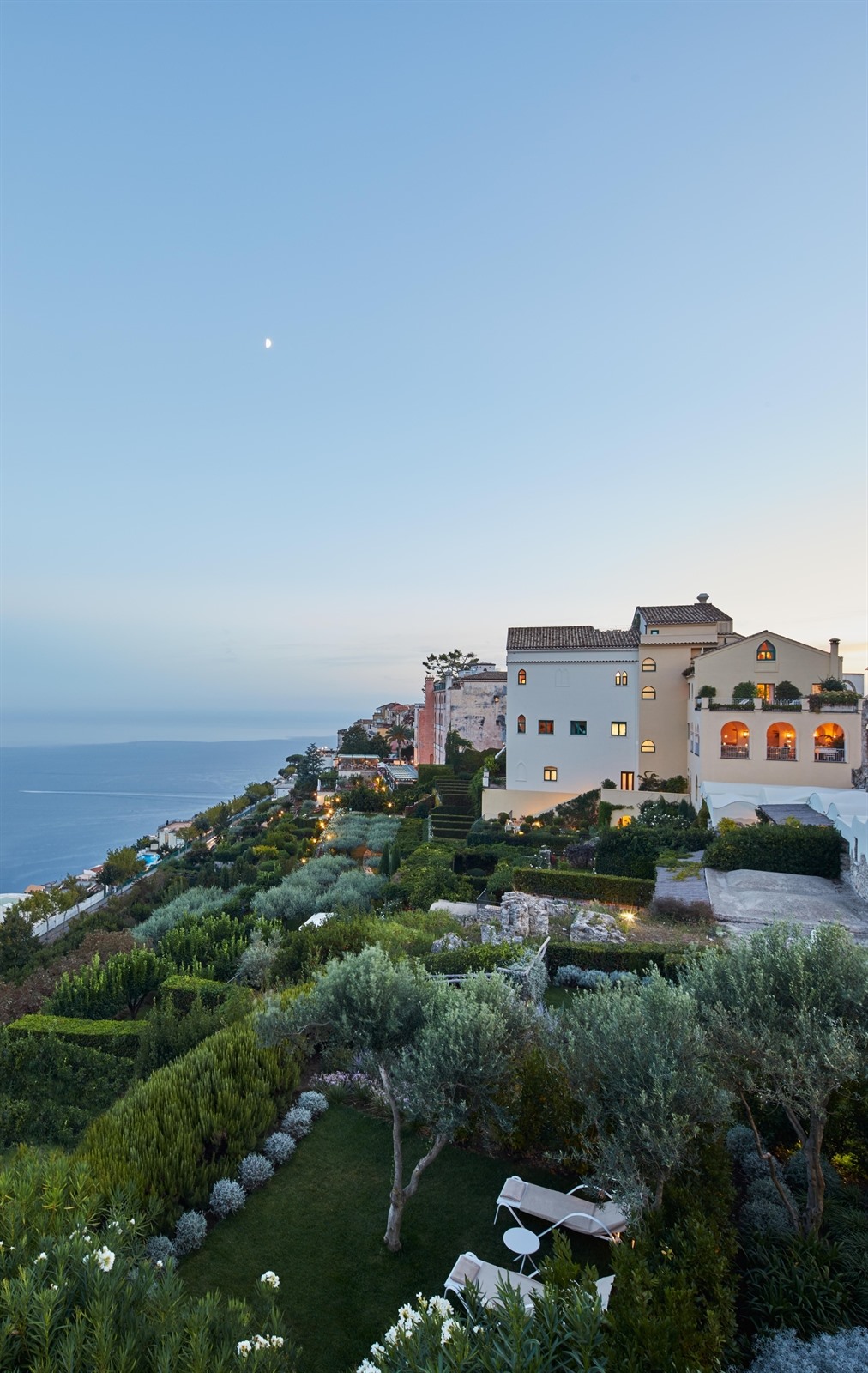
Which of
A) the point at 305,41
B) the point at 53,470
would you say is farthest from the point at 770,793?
the point at 53,470

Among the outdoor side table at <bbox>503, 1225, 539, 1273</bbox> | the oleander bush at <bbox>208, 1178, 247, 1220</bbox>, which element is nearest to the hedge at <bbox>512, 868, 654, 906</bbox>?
the outdoor side table at <bbox>503, 1225, 539, 1273</bbox>

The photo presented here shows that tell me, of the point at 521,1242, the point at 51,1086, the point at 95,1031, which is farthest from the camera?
the point at 95,1031

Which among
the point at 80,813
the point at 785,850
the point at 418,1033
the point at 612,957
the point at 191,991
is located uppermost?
the point at 418,1033

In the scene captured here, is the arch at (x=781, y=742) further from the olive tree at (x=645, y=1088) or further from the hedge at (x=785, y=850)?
the olive tree at (x=645, y=1088)

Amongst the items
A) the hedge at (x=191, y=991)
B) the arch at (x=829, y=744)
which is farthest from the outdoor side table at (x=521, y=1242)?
the arch at (x=829, y=744)

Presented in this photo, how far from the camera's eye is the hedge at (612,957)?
11562mm

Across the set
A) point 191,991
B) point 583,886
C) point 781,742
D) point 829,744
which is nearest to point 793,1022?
point 191,991

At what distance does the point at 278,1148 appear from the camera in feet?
24.3

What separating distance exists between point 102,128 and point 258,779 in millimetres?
177202

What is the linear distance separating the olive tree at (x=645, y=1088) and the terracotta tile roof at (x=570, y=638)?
93.0ft

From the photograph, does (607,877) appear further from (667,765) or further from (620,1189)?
(667,765)

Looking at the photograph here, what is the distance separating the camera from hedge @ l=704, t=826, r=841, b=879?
1616 centimetres

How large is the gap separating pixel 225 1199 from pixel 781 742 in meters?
24.9

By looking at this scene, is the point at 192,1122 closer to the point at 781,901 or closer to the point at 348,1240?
the point at 348,1240
